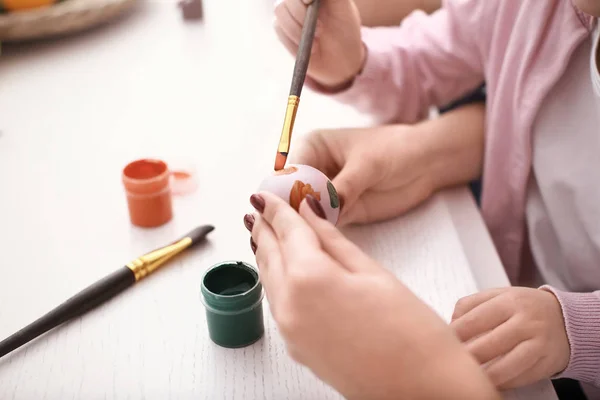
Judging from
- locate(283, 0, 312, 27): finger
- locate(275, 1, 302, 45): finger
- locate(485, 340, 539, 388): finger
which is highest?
locate(283, 0, 312, 27): finger

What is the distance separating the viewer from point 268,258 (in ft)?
1.32

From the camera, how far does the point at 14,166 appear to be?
0.67 metres

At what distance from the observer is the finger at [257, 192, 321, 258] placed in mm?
381

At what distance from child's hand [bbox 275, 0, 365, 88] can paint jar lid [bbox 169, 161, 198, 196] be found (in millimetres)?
166

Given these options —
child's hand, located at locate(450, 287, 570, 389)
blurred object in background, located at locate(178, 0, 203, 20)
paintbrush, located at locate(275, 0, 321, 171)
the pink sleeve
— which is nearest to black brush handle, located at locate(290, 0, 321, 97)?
paintbrush, located at locate(275, 0, 321, 171)

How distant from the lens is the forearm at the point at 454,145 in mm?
636

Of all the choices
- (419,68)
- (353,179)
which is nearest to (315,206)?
(353,179)

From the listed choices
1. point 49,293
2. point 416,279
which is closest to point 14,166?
point 49,293

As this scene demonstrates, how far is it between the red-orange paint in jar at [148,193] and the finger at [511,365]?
31cm

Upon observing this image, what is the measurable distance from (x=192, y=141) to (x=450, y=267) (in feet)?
1.10

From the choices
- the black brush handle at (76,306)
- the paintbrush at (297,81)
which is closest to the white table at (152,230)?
the black brush handle at (76,306)

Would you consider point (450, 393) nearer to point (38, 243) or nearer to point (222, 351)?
point (222, 351)

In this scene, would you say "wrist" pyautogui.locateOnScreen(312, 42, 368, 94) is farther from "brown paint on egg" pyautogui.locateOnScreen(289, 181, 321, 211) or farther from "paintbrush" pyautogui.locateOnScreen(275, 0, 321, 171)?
"brown paint on egg" pyautogui.locateOnScreen(289, 181, 321, 211)

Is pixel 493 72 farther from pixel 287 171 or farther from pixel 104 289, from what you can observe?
pixel 104 289
